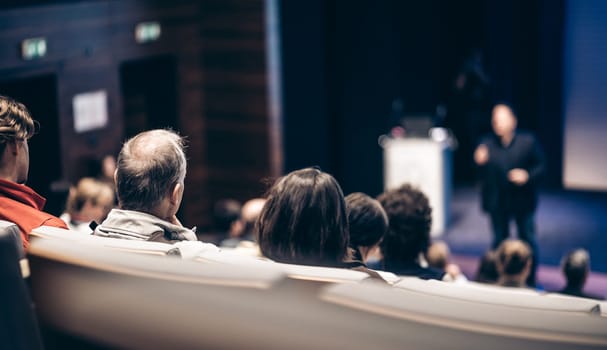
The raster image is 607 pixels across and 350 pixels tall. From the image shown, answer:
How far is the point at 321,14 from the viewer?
26.2ft

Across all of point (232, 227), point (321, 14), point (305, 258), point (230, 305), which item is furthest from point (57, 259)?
point (321, 14)

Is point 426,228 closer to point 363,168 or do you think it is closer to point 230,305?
point 230,305

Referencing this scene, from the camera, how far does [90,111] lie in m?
6.97

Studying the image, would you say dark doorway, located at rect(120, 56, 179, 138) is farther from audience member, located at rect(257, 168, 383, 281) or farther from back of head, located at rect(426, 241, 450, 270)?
audience member, located at rect(257, 168, 383, 281)

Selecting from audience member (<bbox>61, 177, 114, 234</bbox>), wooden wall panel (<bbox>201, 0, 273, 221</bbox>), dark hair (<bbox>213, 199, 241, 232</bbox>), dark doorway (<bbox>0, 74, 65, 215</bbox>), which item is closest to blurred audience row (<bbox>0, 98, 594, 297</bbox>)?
audience member (<bbox>61, 177, 114, 234</bbox>)

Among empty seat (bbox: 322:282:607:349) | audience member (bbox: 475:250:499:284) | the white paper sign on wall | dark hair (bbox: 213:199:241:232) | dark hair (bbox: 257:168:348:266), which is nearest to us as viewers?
empty seat (bbox: 322:282:607:349)

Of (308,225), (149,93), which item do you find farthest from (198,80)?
(308,225)

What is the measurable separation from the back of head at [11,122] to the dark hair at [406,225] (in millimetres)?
1289

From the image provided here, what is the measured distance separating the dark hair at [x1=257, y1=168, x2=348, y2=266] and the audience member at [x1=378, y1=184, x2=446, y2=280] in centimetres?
76

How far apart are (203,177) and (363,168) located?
1526 mm

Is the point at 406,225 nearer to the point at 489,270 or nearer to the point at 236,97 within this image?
the point at 489,270

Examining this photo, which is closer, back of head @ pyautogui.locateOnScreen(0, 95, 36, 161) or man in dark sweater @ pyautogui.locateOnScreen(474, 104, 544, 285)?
back of head @ pyautogui.locateOnScreen(0, 95, 36, 161)

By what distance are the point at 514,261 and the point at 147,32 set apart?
415 cm

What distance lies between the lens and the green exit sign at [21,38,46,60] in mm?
6195
